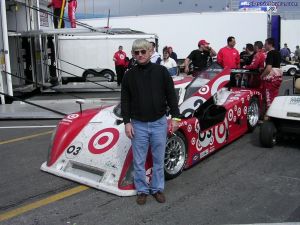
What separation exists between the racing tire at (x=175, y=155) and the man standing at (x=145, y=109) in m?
0.55

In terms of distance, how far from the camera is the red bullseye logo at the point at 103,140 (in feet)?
16.2

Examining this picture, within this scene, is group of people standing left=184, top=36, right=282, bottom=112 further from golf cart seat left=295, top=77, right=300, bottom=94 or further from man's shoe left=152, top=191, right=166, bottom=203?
man's shoe left=152, top=191, right=166, bottom=203

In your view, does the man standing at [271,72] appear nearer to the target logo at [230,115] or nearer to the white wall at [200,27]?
the target logo at [230,115]

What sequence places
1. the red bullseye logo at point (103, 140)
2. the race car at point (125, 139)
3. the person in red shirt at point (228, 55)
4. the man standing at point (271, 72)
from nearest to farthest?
1. the race car at point (125, 139)
2. the red bullseye logo at point (103, 140)
3. the man standing at point (271, 72)
4. the person in red shirt at point (228, 55)

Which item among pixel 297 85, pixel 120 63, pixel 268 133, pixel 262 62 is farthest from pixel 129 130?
pixel 120 63

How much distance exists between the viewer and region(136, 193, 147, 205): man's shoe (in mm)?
4345

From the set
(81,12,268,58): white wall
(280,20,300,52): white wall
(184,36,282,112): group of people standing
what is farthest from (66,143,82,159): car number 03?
(280,20,300,52): white wall

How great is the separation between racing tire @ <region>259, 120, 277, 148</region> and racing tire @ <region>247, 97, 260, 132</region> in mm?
911

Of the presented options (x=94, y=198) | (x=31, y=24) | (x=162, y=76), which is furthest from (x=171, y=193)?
(x=31, y=24)

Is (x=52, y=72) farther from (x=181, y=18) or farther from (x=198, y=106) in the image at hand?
(x=198, y=106)

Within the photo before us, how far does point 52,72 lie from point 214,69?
12074mm

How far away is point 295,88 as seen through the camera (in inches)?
276

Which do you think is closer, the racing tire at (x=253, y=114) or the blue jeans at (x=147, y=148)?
the blue jeans at (x=147, y=148)

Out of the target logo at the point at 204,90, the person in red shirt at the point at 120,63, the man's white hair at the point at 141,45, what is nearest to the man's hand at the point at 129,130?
the man's white hair at the point at 141,45
